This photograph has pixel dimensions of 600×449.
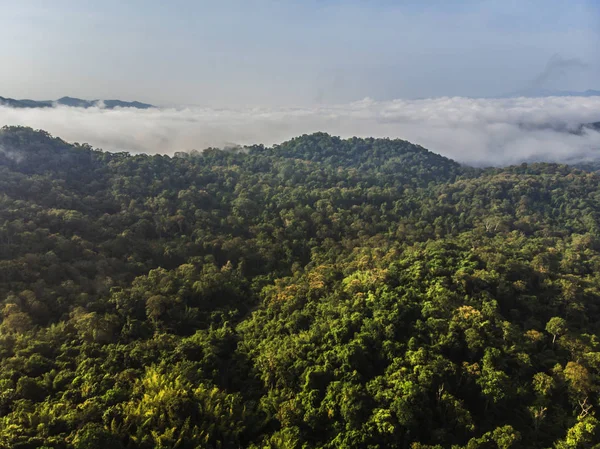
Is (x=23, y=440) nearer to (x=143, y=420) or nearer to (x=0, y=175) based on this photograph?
(x=143, y=420)

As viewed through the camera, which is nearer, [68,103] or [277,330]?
[277,330]

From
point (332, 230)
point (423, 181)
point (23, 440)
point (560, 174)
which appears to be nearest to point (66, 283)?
point (23, 440)

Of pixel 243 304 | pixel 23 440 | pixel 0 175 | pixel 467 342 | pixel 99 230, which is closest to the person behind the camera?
pixel 23 440

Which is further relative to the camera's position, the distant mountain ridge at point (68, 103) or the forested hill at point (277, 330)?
the distant mountain ridge at point (68, 103)

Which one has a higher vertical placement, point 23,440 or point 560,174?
point 560,174

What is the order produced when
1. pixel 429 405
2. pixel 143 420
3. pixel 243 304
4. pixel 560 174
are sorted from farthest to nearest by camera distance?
pixel 560 174
pixel 243 304
pixel 429 405
pixel 143 420

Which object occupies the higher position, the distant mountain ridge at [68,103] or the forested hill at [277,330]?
the distant mountain ridge at [68,103]

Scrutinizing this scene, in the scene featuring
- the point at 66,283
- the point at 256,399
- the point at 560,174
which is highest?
the point at 560,174

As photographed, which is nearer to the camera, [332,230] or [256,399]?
[256,399]
